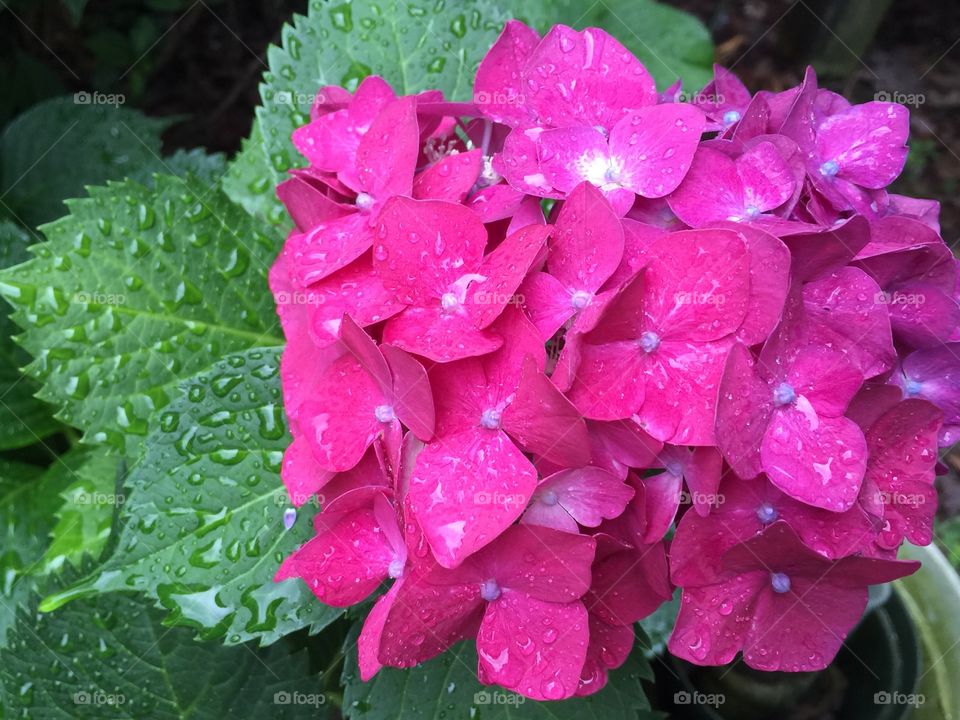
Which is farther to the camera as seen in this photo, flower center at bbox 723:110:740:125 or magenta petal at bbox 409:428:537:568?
flower center at bbox 723:110:740:125

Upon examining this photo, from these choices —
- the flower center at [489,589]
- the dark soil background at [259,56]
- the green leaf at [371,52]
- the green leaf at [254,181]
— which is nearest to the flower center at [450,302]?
the flower center at [489,589]

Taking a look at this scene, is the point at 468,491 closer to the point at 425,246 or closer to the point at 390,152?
the point at 425,246

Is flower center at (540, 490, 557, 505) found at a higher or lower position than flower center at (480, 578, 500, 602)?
higher

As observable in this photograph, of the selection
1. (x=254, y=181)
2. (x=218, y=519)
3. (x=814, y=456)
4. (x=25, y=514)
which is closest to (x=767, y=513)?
(x=814, y=456)

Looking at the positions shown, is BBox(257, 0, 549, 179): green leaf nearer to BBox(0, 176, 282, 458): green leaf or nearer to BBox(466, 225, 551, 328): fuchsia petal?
BBox(0, 176, 282, 458): green leaf

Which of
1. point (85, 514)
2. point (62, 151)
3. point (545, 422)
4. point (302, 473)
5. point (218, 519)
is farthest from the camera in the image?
point (62, 151)

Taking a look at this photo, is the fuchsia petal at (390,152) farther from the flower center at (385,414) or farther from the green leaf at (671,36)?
the green leaf at (671,36)

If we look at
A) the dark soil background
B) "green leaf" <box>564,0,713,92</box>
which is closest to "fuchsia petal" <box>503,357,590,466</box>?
"green leaf" <box>564,0,713,92</box>
